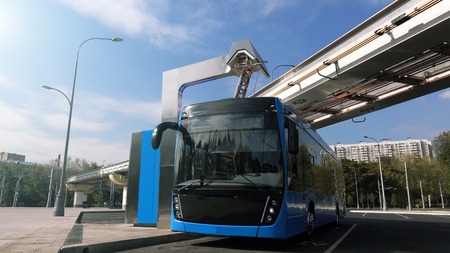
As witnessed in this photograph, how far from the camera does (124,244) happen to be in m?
7.94

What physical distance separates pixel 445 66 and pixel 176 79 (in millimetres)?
9695

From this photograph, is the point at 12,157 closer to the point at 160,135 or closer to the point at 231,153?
the point at 160,135

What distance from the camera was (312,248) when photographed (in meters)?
8.29

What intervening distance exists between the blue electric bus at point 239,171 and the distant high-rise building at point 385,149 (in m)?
70.4

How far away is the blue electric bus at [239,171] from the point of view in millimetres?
7199

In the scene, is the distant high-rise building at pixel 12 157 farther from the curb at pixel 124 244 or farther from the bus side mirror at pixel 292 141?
the bus side mirror at pixel 292 141

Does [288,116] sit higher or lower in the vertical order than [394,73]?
lower

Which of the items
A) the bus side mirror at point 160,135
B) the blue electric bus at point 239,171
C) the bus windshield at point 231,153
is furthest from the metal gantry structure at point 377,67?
the bus side mirror at point 160,135

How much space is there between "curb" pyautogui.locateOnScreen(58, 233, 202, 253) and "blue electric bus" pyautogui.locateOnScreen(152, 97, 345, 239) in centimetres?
104

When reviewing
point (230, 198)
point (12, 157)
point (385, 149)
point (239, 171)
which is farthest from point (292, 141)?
point (12, 157)

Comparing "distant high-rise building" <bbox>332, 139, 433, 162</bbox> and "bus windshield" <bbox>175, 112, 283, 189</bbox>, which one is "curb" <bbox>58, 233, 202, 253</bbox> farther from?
"distant high-rise building" <bbox>332, 139, 433, 162</bbox>

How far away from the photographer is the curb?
676cm

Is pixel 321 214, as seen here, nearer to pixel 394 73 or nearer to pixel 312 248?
pixel 312 248

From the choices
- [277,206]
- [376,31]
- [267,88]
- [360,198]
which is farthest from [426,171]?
[277,206]
